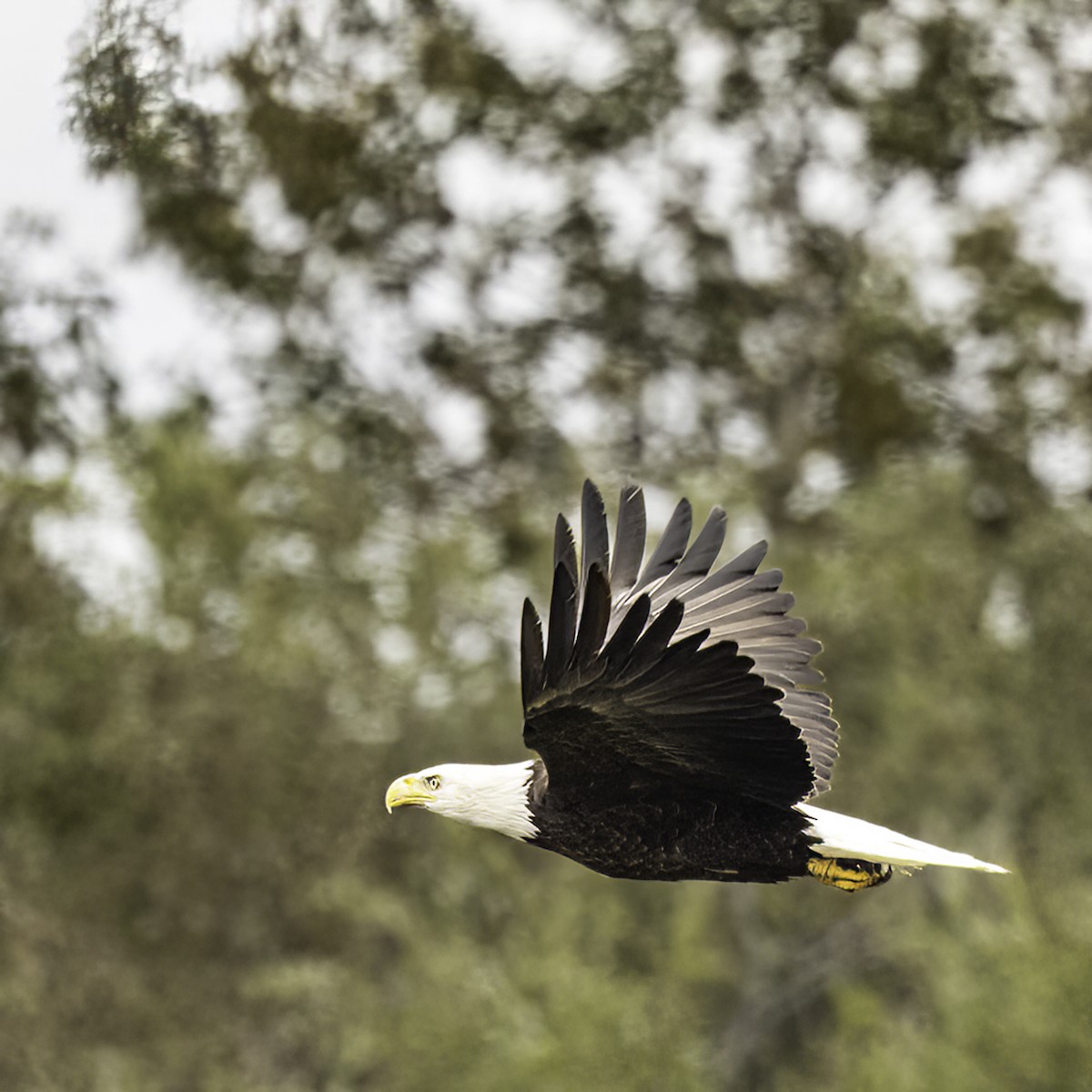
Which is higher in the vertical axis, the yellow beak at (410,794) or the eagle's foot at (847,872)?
the yellow beak at (410,794)

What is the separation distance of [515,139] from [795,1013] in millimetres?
9018

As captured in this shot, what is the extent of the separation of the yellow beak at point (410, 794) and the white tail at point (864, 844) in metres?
1.11

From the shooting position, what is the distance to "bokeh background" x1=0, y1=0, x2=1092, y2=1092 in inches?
715

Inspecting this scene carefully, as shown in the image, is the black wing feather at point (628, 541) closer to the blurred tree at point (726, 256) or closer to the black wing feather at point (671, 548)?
the black wing feather at point (671, 548)

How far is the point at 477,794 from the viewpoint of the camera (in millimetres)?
6121

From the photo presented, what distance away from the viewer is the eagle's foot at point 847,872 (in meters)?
6.02

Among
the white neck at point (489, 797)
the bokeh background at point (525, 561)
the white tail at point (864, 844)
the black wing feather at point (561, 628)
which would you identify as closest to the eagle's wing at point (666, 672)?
the black wing feather at point (561, 628)

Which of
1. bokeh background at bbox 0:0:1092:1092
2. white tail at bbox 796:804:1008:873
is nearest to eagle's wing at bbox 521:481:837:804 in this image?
white tail at bbox 796:804:1008:873

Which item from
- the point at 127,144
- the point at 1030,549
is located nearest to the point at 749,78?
the point at 1030,549

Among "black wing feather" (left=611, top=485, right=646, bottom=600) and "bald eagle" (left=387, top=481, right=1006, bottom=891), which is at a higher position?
"black wing feather" (left=611, top=485, right=646, bottom=600)

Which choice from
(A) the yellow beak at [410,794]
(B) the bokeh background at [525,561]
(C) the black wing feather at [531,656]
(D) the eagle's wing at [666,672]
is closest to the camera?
(C) the black wing feather at [531,656]

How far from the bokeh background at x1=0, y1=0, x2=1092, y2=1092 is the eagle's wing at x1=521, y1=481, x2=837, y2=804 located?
10.6 m

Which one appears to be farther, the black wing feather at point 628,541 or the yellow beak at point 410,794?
the yellow beak at point 410,794

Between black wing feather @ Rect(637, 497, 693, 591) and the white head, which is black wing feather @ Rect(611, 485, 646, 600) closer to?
black wing feather @ Rect(637, 497, 693, 591)
